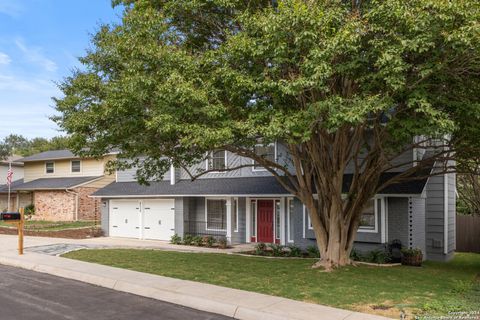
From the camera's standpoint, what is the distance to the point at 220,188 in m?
21.9

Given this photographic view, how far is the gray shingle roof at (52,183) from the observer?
32844 millimetres

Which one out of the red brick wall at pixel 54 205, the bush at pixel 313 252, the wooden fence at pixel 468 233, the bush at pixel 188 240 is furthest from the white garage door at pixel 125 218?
the wooden fence at pixel 468 233

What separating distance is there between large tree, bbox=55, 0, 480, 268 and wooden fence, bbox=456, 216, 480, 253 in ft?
30.8

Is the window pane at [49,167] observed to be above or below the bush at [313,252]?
above

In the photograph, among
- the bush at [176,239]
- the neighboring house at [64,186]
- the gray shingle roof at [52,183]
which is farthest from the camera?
the neighboring house at [64,186]

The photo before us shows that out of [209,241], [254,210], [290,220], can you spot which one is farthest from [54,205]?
[290,220]

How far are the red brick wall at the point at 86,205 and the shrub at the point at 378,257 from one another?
74.1 feet

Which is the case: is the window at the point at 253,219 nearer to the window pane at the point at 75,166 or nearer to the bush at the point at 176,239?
the bush at the point at 176,239

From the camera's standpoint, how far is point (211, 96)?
34.7ft

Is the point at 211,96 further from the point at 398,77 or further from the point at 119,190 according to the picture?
the point at 119,190

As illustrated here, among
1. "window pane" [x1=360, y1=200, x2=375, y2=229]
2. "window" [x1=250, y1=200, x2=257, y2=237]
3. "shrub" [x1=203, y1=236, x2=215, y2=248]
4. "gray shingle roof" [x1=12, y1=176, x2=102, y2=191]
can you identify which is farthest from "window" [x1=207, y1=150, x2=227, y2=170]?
"gray shingle roof" [x1=12, y1=176, x2=102, y2=191]

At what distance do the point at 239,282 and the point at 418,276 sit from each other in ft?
18.3

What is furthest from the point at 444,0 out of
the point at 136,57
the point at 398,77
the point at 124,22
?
the point at 124,22

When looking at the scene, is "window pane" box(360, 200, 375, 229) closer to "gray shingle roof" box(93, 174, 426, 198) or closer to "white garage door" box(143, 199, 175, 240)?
"gray shingle roof" box(93, 174, 426, 198)
